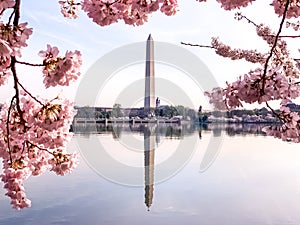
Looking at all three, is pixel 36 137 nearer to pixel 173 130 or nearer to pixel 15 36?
pixel 15 36

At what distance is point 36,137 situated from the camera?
151 inches

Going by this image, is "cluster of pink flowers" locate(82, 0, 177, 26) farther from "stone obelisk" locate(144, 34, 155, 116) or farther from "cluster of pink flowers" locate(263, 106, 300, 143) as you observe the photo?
"stone obelisk" locate(144, 34, 155, 116)

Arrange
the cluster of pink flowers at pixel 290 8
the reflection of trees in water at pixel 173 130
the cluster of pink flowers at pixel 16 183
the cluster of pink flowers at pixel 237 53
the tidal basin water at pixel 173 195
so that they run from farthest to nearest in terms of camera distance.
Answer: the reflection of trees in water at pixel 173 130
the tidal basin water at pixel 173 195
the cluster of pink flowers at pixel 237 53
the cluster of pink flowers at pixel 16 183
the cluster of pink flowers at pixel 290 8

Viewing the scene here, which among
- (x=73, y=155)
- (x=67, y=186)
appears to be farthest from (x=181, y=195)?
(x=73, y=155)

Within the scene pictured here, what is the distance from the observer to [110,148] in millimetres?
51125

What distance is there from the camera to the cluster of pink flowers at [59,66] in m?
3.31

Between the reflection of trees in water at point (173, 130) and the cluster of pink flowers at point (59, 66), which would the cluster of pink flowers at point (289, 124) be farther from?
the reflection of trees in water at point (173, 130)

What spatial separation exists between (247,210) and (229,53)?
48.1ft

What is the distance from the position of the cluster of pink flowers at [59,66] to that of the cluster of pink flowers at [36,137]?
0.62 ft

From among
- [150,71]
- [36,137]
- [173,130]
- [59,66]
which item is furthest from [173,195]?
[173,130]

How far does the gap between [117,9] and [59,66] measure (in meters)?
1.30

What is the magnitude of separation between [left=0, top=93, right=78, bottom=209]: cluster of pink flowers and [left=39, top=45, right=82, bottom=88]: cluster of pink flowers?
0.62 ft

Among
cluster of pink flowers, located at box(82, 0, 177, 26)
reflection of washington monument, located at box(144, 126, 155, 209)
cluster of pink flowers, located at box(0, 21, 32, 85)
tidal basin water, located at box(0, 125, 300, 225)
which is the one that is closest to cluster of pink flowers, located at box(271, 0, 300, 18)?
cluster of pink flowers, located at box(82, 0, 177, 26)

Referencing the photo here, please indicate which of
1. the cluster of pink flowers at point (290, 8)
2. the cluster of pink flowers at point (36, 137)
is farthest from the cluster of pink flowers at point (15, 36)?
the cluster of pink flowers at point (290, 8)
